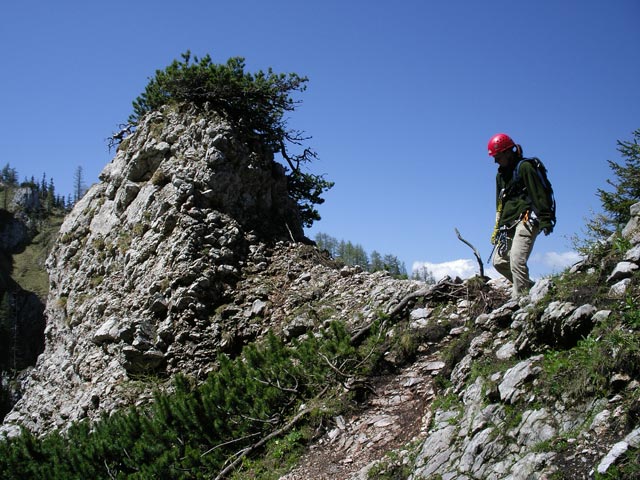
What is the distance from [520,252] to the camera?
713cm

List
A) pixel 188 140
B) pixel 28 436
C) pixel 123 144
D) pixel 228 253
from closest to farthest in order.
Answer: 1. pixel 28 436
2. pixel 228 253
3. pixel 188 140
4. pixel 123 144

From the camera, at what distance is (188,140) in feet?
50.0

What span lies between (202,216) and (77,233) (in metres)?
7.01

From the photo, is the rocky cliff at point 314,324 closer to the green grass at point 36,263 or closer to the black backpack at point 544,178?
the black backpack at point 544,178

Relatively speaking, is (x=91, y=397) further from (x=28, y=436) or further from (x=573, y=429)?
(x=573, y=429)

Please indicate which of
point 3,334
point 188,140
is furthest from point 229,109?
point 3,334

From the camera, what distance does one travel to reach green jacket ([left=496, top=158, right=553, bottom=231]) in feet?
22.5

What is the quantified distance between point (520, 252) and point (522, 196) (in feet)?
2.63

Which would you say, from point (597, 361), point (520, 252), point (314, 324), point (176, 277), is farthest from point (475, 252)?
point (176, 277)

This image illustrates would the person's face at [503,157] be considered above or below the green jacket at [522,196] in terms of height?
above

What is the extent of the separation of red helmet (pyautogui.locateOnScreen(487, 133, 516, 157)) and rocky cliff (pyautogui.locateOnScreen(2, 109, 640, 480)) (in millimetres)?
1869

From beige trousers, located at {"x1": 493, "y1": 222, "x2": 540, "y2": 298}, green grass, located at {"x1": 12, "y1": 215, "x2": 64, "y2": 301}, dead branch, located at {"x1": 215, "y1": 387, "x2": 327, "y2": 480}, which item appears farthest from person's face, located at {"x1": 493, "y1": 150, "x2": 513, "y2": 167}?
green grass, located at {"x1": 12, "y1": 215, "x2": 64, "y2": 301}

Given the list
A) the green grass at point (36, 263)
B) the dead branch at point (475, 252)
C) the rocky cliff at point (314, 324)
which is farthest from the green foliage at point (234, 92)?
the green grass at point (36, 263)

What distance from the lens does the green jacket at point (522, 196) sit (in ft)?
22.5
